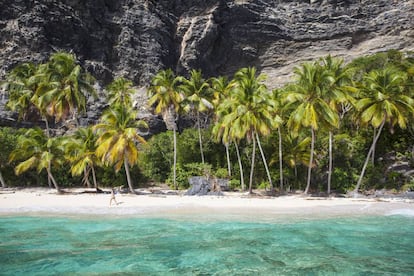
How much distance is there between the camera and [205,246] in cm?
1114

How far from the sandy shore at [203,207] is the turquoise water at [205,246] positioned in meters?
1.73

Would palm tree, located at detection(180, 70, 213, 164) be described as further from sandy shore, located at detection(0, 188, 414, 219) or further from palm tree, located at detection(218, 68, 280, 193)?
sandy shore, located at detection(0, 188, 414, 219)

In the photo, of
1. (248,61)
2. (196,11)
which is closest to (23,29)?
(196,11)

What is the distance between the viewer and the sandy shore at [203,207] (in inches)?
707

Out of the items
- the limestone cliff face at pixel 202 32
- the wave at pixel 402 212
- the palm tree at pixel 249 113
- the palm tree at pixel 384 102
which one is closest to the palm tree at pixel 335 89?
the palm tree at pixel 384 102

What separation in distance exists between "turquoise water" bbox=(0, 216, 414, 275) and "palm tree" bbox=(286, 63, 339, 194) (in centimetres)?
918

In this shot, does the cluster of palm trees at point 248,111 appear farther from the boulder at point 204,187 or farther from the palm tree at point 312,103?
the boulder at point 204,187

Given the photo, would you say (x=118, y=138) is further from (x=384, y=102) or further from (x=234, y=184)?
(x=384, y=102)

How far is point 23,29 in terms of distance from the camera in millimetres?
47344

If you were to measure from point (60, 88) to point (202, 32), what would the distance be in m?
29.1

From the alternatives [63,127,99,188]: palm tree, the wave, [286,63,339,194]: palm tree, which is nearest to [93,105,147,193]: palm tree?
[63,127,99,188]: palm tree

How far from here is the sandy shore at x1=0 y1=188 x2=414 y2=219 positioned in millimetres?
17953

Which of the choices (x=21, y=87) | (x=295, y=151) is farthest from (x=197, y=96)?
(x=21, y=87)

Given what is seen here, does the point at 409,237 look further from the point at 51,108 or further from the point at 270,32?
the point at 270,32
